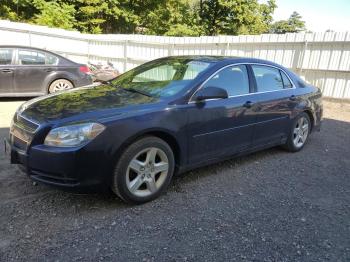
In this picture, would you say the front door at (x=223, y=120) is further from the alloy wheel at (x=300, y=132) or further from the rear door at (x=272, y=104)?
the alloy wheel at (x=300, y=132)

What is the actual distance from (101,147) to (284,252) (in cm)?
187

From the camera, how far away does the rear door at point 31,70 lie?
8484mm

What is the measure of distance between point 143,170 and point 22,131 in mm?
1273

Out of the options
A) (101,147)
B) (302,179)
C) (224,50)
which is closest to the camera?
(101,147)

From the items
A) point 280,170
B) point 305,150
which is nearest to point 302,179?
point 280,170

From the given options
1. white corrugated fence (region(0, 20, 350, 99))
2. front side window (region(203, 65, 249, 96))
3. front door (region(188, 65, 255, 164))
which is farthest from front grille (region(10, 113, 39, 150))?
white corrugated fence (region(0, 20, 350, 99))

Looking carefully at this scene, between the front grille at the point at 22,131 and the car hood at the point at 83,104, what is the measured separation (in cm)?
7

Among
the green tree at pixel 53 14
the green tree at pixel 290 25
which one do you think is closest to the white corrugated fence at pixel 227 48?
the green tree at pixel 53 14

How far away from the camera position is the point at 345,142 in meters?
6.51

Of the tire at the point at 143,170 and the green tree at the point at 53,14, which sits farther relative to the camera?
the green tree at the point at 53,14

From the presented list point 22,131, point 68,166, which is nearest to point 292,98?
point 68,166

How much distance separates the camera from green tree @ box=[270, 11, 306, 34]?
51.4 m

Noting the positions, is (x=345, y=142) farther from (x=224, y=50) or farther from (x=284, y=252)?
(x=224, y=50)

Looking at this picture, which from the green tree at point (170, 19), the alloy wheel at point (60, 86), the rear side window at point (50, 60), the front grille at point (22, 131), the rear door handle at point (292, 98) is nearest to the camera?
the front grille at point (22, 131)
